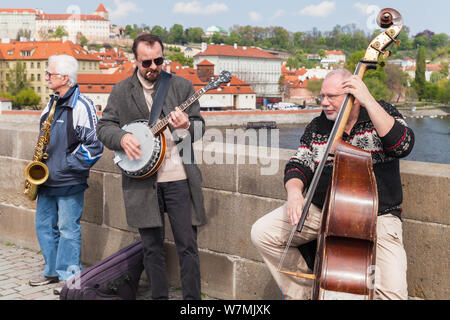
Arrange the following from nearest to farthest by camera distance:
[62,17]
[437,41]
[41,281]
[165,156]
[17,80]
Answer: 1. [165,156]
2. [41,281]
3. [17,80]
4. [62,17]
5. [437,41]

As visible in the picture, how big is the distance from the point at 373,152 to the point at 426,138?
62.8 metres

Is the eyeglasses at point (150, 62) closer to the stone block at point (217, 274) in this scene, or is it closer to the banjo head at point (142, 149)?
the banjo head at point (142, 149)

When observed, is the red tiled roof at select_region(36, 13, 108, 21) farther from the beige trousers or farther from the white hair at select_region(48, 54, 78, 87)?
the beige trousers

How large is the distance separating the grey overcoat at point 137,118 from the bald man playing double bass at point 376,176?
2.27 ft

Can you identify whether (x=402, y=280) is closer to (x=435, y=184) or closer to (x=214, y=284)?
(x=435, y=184)

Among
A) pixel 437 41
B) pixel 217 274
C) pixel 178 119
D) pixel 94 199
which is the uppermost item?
pixel 437 41

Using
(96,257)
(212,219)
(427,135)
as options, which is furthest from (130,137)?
(427,135)

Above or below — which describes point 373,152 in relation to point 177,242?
above

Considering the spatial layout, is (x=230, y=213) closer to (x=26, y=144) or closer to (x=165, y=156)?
(x=165, y=156)

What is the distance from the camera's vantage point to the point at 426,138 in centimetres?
6228

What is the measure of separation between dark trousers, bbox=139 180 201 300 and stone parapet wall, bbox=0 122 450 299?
1.75 feet

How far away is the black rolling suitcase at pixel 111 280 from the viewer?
3828mm

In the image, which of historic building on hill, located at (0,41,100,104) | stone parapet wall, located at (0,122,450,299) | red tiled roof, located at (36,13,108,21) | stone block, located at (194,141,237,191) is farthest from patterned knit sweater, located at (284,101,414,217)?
red tiled roof, located at (36,13,108,21)

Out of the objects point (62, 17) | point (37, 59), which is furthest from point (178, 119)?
point (62, 17)
